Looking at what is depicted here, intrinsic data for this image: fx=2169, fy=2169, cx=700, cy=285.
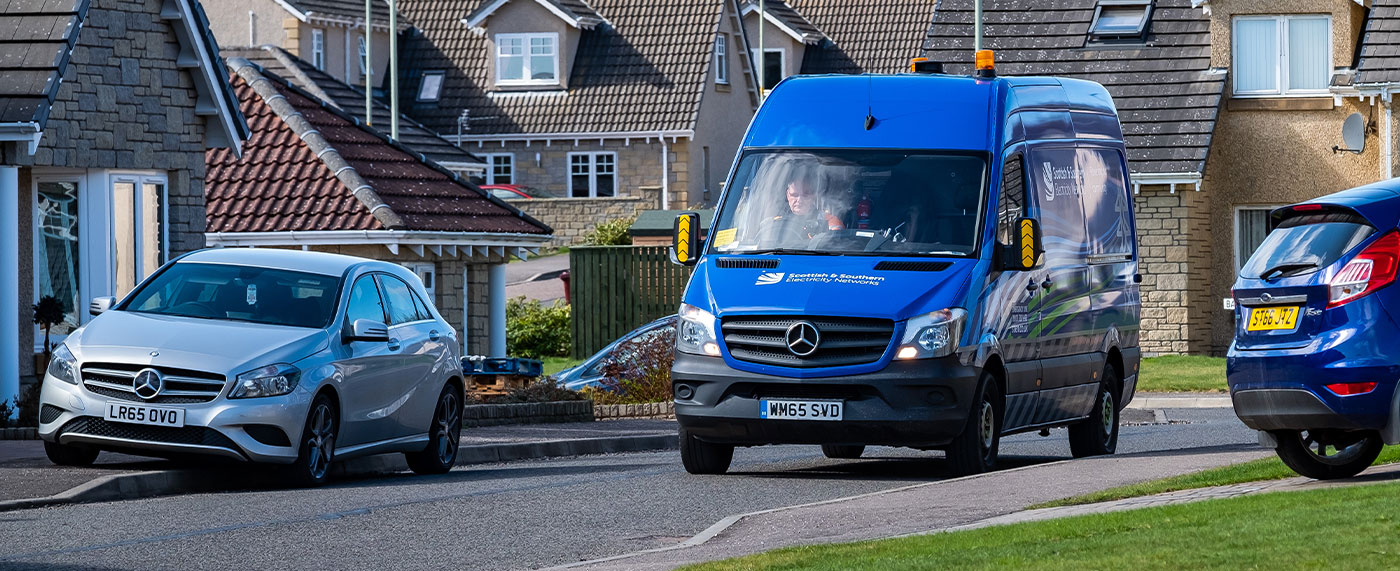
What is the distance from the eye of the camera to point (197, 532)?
11.7 m

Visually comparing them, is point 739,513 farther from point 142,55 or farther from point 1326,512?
point 142,55

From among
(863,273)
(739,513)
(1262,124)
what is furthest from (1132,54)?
(739,513)

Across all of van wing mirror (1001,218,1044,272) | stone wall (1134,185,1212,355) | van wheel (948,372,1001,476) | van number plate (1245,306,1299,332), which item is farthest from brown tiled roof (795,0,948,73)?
van number plate (1245,306,1299,332)

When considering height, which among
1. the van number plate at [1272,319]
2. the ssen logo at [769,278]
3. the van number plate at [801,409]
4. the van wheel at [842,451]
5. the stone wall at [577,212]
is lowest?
the van wheel at [842,451]

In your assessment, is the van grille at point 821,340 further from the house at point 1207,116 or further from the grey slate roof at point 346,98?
the grey slate roof at point 346,98

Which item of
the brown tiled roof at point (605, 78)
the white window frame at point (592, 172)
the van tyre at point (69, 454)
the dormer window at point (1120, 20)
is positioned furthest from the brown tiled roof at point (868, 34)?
the van tyre at point (69, 454)

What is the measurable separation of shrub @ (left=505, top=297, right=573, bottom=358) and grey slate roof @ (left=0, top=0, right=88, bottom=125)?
1963 cm

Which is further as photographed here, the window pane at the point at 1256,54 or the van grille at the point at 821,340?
the window pane at the point at 1256,54

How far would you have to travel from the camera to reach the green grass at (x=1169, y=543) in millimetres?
8797

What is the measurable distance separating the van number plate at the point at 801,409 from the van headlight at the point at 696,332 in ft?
1.77

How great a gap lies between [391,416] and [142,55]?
798 centimetres

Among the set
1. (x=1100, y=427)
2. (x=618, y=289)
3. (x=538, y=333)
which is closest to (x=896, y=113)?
(x=1100, y=427)

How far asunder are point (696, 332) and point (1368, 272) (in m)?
4.71

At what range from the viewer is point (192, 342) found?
1419 centimetres
